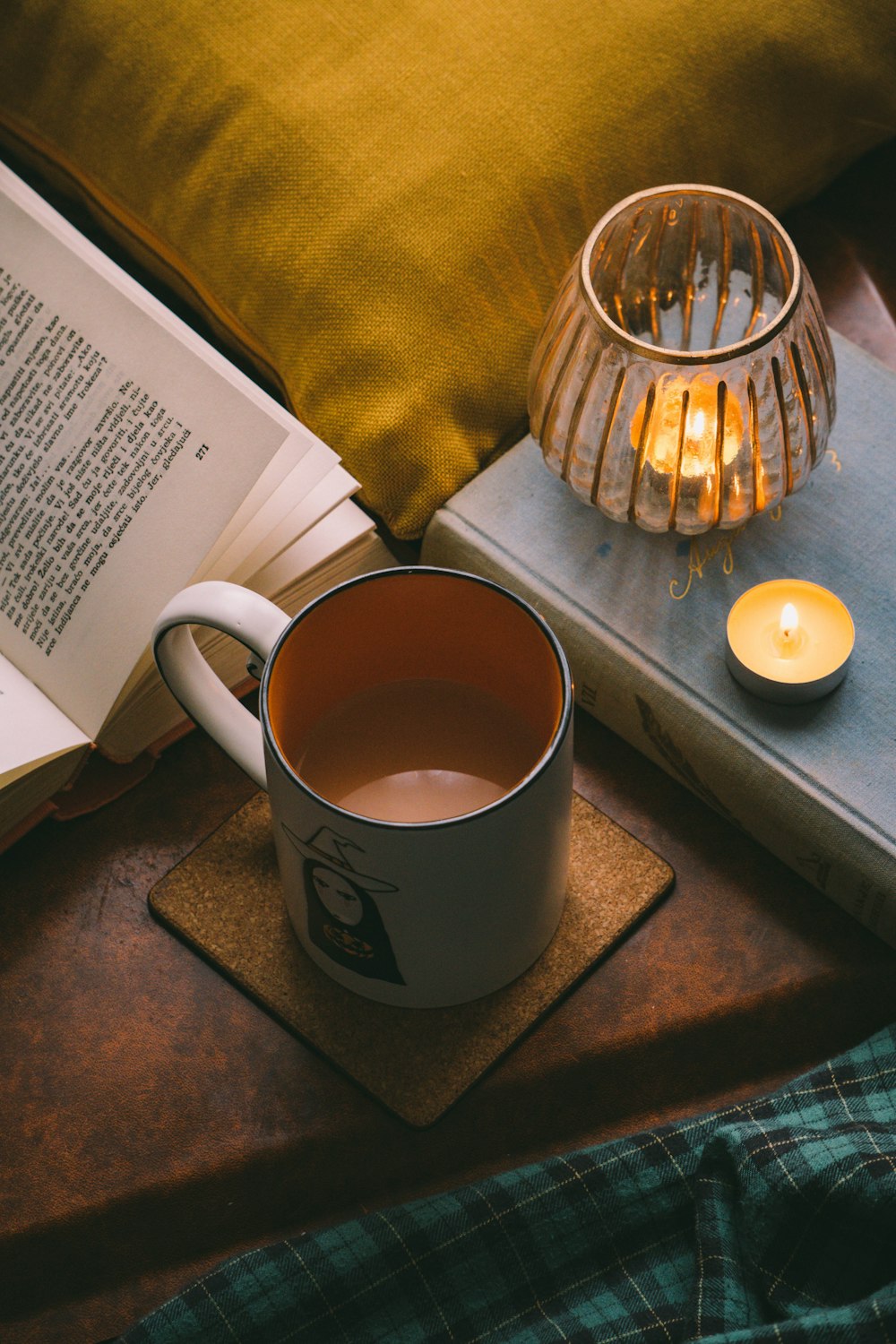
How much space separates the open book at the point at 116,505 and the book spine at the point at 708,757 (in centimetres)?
7

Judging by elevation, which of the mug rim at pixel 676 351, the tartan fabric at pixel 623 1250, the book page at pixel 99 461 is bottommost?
the tartan fabric at pixel 623 1250

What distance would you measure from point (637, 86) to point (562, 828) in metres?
0.37

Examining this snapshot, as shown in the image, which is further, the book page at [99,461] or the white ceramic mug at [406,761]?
the book page at [99,461]

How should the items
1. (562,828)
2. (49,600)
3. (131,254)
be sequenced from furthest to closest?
1. (131,254)
2. (49,600)
3. (562,828)

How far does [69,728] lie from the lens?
49 centimetres

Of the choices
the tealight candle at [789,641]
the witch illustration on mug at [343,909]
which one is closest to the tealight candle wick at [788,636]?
the tealight candle at [789,641]

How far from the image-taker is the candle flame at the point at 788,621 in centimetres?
48

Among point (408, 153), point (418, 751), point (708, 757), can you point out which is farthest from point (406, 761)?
point (408, 153)

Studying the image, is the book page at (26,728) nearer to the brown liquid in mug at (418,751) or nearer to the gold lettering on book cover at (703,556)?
the brown liquid in mug at (418,751)

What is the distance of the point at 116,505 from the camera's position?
0.50 m

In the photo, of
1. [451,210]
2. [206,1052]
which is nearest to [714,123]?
[451,210]

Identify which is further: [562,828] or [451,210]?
[451,210]

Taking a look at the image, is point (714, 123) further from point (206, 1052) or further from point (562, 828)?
point (206, 1052)

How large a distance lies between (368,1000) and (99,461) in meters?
0.25
